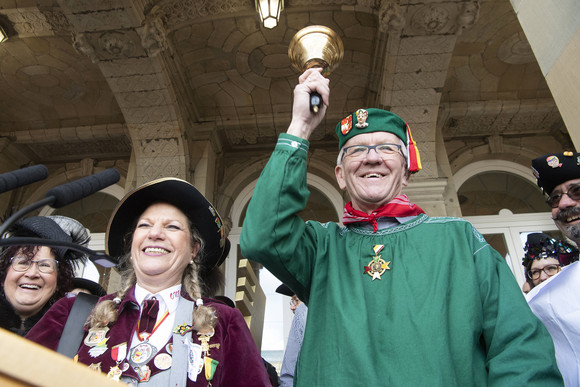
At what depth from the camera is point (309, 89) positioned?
5.25 ft

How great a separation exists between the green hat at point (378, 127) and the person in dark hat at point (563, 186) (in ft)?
3.58

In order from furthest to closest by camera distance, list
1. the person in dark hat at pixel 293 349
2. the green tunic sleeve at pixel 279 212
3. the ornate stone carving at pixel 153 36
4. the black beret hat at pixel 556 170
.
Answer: the ornate stone carving at pixel 153 36 < the person in dark hat at pixel 293 349 < the black beret hat at pixel 556 170 < the green tunic sleeve at pixel 279 212

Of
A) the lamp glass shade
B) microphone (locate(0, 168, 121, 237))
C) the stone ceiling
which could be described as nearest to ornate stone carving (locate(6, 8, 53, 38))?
the stone ceiling

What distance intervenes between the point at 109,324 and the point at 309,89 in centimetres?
119

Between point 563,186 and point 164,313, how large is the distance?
2.24m

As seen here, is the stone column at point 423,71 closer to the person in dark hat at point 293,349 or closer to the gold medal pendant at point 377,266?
the person in dark hat at point 293,349

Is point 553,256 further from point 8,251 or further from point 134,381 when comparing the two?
point 8,251

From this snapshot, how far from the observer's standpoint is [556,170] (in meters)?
2.45

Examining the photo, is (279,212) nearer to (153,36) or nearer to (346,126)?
(346,126)

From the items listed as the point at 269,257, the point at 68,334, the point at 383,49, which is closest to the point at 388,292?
the point at 269,257

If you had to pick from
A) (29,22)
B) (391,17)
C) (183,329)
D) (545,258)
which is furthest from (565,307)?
(29,22)

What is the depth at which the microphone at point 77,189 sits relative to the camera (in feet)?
3.18

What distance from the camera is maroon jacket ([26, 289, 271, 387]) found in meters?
1.56

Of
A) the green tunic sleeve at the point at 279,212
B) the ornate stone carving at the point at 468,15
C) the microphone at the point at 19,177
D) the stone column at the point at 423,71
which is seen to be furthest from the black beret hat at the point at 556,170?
the ornate stone carving at the point at 468,15
